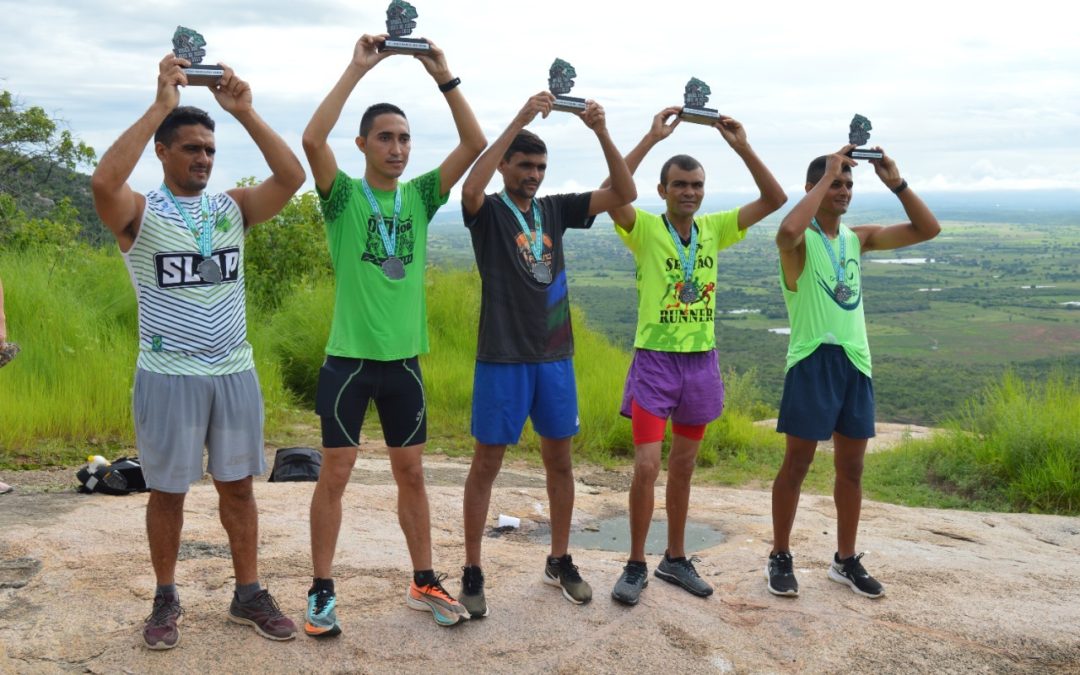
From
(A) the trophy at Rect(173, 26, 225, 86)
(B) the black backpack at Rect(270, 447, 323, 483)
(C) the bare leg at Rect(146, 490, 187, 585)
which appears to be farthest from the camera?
(B) the black backpack at Rect(270, 447, 323, 483)

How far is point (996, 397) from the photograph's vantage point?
8.91 m

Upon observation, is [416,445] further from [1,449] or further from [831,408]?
[1,449]

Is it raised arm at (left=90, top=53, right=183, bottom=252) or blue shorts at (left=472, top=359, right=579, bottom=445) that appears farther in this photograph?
blue shorts at (left=472, top=359, right=579, bottom=445)

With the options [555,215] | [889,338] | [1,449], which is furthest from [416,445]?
[889,338]

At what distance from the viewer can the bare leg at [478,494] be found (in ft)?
13.1

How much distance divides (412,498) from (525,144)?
1497 millimetres

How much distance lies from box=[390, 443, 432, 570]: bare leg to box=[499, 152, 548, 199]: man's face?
3.66 ft

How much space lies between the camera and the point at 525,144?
4008mm

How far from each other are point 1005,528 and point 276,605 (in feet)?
16.2

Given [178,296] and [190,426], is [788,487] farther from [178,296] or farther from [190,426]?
[178,296]

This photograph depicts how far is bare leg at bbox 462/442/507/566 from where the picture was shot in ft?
13.1

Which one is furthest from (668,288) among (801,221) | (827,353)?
(827,353)

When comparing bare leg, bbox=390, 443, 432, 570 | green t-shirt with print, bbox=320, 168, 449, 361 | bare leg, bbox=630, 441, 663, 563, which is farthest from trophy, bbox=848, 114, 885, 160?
bare leg, bbox=390, 443, 432, 570

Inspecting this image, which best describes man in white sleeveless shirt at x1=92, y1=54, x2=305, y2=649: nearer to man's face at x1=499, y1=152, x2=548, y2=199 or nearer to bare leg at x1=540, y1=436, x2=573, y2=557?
man's face at x1=499, y1=152, x2=548, y2=199
